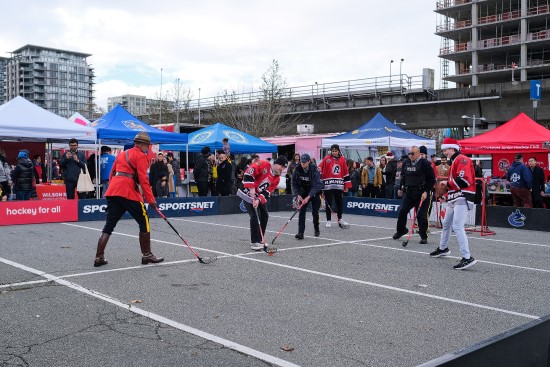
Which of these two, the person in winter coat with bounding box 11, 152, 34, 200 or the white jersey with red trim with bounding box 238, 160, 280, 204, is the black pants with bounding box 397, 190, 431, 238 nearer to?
the white jersey with red trim with bounding box 238, 160, 280, 204

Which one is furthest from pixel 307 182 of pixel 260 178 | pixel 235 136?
pixel 235 136

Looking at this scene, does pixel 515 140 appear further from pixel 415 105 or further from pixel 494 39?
pixel 494 39

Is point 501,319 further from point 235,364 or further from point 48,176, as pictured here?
point 48,176

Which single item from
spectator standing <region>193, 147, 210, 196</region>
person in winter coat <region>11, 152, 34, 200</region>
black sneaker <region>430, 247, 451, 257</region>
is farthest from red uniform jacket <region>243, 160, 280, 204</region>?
spectator standing <region>193, 147, 210, 196</region>

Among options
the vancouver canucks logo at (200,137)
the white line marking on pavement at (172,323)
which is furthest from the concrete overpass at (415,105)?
the white line marking on pavement at (172,323)

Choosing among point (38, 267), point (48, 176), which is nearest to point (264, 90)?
point (48, 176)

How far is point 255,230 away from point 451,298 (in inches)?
167

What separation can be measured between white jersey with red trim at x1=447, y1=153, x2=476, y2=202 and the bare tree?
1294 inches

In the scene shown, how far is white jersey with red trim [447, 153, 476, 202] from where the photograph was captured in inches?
340

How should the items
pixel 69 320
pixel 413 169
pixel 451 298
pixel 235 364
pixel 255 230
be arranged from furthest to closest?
pixel 413 169, pixel 255 230, pixel 451 298, pixel 69 320, pixel 235 364

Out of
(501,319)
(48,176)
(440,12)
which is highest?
(440,12)

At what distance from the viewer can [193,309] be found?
19.0 ft

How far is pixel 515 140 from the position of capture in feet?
57.2

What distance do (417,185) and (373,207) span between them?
21.7ft
